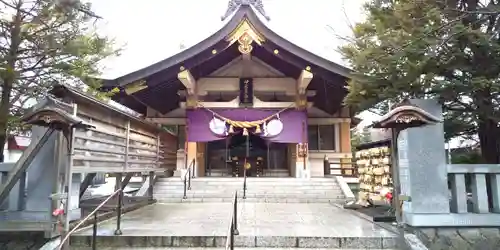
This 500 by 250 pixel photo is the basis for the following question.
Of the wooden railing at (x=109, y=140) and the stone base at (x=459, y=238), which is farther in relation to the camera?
the wooden railing at (x=109, y=140)

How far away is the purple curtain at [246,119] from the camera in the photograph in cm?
1258

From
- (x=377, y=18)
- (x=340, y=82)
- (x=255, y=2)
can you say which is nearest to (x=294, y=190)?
(x=340, y=82)

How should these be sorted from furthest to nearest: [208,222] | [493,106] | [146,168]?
[146,168], [208,222], [493,106]

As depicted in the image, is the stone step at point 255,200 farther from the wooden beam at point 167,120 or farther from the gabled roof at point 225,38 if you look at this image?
the wooden beam at point 167,120

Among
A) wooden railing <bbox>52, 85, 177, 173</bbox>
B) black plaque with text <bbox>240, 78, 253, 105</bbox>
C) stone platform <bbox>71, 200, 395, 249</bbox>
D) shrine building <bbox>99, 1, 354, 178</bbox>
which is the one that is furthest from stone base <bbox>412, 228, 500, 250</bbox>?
black plaque with text <bbox>240, 78, 253, 105</bbox>

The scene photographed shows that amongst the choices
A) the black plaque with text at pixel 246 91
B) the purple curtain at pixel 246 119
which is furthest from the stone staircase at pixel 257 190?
the black plaque with text at pixel 246 91

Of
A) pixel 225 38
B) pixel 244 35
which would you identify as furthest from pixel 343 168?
pixel 225 38

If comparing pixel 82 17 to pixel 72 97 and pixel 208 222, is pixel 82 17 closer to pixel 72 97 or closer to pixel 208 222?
pixel 72 97

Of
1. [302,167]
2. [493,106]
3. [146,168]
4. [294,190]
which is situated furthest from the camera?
[302,167]

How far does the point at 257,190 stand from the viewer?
405 inches

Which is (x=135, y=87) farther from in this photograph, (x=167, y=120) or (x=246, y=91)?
(x=246, y=91)

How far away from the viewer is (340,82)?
11.6m

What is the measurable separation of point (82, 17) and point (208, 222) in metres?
4.35

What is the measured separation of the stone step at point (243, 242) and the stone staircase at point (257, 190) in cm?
495
